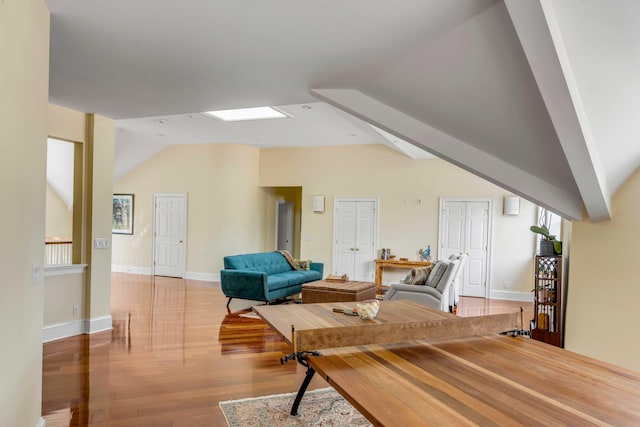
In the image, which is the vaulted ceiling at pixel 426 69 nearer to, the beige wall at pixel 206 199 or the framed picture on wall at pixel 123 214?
the beige wall at pixel 206 199

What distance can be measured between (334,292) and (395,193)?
3407 mm

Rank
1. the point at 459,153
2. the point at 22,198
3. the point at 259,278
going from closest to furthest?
the point at 22,198 → the point at 459,153 → the point at 259,278

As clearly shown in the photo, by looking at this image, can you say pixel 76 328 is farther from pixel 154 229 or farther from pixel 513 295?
pixel 513 295

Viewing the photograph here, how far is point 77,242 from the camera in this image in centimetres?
475

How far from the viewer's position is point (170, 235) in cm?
921

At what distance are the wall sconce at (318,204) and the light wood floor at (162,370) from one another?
3.53 meters

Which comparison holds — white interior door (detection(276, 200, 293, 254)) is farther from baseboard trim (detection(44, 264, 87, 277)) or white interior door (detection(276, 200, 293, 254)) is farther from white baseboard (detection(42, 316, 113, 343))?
baseboard trim (detection(44, 264, 87, 277))

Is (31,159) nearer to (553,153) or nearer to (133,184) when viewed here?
(553,153)

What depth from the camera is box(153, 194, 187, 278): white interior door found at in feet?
29.9

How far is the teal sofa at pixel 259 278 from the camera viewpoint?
19.8ft

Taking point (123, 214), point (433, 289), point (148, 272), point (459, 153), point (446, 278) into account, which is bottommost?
point (148, 272)

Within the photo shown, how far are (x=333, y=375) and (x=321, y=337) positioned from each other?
0.30 meters

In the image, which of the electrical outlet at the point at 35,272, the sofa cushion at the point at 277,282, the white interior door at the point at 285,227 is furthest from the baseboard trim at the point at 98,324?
the white interior door at the point at 285,227

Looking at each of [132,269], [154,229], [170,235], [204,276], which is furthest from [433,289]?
[132,269]
